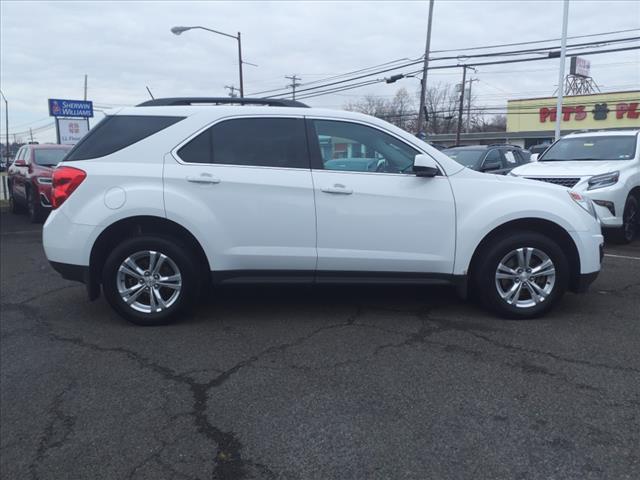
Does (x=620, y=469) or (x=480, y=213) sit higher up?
(x=480, y=213)

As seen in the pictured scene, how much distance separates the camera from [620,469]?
8.53 feet

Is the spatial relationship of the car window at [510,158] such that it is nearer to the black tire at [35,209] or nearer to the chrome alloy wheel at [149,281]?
the chrome alloy wheel at [149,281]

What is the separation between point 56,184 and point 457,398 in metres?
3.59

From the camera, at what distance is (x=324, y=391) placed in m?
3.50

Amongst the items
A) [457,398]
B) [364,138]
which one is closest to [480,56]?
[364,138]

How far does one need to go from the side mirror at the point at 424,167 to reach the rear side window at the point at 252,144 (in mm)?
917

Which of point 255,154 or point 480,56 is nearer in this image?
point 255,154

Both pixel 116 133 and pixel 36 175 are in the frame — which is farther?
pixel 36 175

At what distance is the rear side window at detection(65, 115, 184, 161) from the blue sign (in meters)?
26.6

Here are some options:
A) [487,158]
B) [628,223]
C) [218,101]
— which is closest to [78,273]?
[218,101]

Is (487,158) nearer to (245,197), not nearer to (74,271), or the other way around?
(245,197)

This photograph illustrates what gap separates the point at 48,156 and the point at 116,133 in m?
9.23

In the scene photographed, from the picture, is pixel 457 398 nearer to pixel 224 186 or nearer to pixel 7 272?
pixel 224 186

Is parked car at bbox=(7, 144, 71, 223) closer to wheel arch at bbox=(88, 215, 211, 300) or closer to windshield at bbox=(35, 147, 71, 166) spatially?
windshield at bbox=(35, 147, 71, 166)
